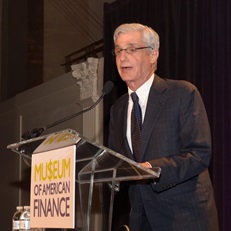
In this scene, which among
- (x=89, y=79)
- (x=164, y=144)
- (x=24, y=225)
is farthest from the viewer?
(x=89, y=79)

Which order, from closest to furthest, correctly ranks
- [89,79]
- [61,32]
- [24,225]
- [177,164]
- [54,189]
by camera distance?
1. [54,189]
2. [177,164]
3. [24,225]
4. [89,79]
5. [61,32]

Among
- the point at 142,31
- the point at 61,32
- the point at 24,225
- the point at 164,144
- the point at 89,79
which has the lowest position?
the point at 24,225

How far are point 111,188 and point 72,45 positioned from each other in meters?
→ 10.4

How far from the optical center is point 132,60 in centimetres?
318

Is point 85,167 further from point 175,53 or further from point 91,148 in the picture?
point 175,53

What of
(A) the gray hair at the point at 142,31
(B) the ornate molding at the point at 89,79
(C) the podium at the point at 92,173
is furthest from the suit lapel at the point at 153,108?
(B) the ornate molding at the point at 89,79

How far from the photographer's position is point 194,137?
294 cm

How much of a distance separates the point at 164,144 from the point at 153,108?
0.18m

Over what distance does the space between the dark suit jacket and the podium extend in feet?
0.64

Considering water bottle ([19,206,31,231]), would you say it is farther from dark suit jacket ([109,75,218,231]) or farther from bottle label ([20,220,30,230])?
dark suit jacket ([109,75,218,231])

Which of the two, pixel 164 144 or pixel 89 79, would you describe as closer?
pixel 164 144

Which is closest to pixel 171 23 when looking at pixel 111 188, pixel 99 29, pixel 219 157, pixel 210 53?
pixel 210 53

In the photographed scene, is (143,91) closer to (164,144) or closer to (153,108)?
(153,108)

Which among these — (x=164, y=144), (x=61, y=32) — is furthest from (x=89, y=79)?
(x=164, y=144)
